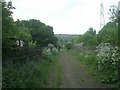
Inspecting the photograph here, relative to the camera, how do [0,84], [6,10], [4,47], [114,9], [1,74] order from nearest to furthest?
1. [0,84]
2. [1,74]
3. [6,10]
4. [4,47]
5. [114,9]

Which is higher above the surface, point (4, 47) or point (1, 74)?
point (4, 47)

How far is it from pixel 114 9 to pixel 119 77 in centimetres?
358

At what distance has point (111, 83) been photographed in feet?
46.2

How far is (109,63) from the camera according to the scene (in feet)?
56.2

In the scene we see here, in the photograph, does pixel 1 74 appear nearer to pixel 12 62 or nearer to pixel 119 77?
pixel 12 62

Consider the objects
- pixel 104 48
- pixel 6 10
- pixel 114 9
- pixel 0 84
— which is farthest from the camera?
pixel 104 48

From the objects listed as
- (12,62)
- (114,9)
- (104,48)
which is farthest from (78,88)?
(104,48)

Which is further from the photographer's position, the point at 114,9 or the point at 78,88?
the point at 114,9

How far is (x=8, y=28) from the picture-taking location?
12836 mm

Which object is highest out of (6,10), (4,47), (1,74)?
(6,10)

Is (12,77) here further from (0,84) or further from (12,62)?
(12,62)

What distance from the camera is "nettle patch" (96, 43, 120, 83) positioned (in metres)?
14.7

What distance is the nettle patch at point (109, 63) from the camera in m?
14.7

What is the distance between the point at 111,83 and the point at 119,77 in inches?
18.9
